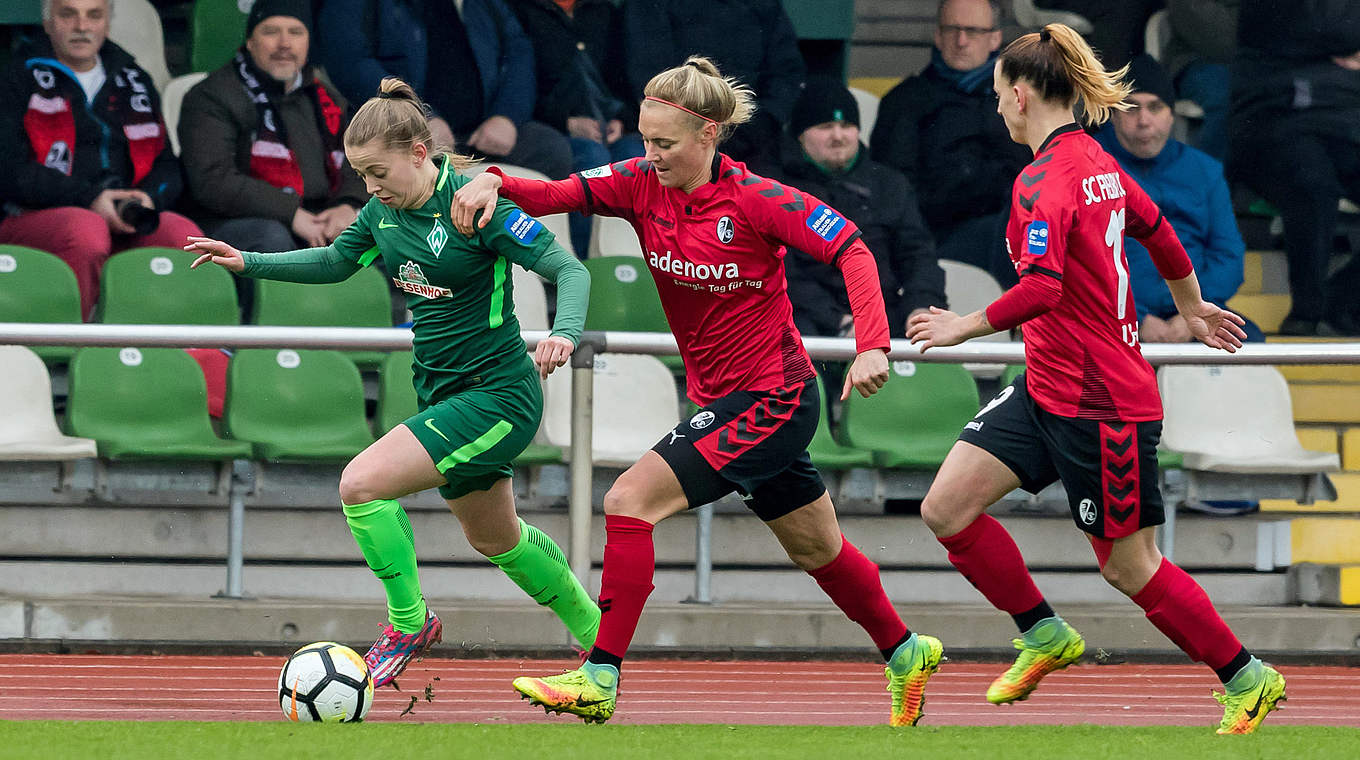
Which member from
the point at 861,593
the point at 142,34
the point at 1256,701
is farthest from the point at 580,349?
the point at 142,34

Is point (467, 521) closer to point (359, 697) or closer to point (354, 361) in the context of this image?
point (359, 697)

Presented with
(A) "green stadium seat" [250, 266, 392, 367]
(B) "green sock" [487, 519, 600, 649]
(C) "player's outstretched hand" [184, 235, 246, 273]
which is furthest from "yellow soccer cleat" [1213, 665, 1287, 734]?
(A) "green stadium seat" [250, 266, 392, 367]

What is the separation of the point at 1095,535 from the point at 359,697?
1931 mm

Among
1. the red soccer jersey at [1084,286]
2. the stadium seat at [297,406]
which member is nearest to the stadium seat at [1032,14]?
the stadium seat at [297,406]

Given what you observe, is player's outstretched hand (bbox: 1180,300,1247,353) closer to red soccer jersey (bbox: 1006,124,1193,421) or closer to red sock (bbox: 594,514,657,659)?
red soccer jersey (bbox: 1006,124,1193,421)

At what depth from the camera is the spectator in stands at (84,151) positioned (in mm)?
7539

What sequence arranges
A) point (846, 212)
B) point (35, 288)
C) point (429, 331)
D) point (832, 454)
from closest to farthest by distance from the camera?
point (429, 331)
point (832, 454)
point (35, 288)
point (846, 212)

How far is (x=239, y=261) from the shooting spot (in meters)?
4.87

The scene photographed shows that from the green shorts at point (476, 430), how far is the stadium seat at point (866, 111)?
456cm

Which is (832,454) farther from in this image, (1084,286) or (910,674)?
(1084,286)

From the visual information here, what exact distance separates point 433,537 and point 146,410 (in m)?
1.13

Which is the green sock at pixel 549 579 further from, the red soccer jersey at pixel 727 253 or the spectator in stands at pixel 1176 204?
the spectator in stands at pixel 1176 204

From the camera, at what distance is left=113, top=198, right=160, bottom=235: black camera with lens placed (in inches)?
299

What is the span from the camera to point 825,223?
4586 millimetres
